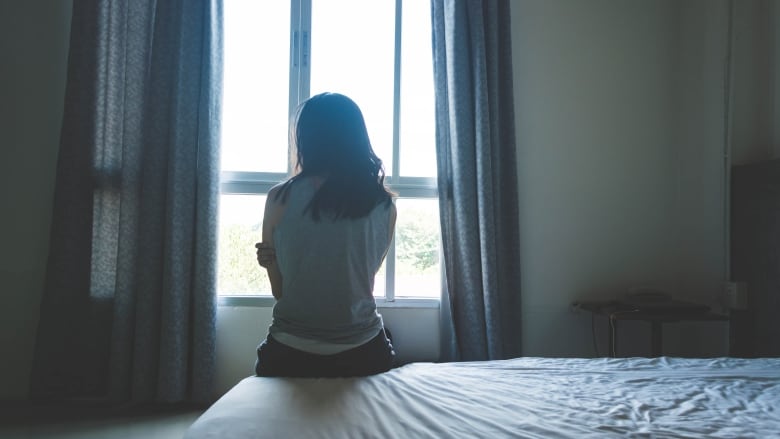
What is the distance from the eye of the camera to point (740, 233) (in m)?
1.90

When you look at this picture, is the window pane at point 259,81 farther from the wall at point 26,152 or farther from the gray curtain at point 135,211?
the wall at point 26,152

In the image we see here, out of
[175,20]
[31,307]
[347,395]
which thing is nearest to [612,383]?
[347,395]

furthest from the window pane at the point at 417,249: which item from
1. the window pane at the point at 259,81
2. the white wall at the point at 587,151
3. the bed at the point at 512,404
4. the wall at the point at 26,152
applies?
the wall at the point at 26,152

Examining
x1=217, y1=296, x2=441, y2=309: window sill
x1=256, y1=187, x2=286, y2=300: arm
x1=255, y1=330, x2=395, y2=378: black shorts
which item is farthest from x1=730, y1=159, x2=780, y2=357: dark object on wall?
x1=256, y1=187, x2=286, y2=300: arm

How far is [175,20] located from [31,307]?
1.65 metres

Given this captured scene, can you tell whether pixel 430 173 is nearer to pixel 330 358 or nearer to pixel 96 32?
pixel 330 358

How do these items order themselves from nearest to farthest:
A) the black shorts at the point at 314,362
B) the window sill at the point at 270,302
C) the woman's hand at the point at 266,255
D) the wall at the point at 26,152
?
the black shorts at the point at 314,362, the woman's hand at the point at 266,255, the wall at the point at 26,152, the window sill at the point at 270,302

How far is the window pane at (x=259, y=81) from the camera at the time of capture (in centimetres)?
227

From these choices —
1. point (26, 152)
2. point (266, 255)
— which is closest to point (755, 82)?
point (266, 255)

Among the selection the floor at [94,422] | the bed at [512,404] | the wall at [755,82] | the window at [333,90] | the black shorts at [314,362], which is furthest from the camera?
the window at [333,90]

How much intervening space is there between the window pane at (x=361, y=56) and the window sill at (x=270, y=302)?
2.43 feet

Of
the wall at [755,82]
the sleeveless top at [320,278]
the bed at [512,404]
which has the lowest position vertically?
the bed at [512,404]

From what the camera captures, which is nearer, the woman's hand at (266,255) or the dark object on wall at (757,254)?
the woman's hand at (266,255)

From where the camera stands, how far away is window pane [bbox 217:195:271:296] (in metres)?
2.22
